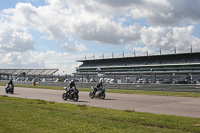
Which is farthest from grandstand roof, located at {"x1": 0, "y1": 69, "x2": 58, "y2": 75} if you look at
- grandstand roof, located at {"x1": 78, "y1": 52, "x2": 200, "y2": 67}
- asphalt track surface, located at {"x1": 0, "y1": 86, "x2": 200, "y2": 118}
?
grandstand roof, located at {"x1": 78, "y1": 52, "x2": 200, "y2": 67}

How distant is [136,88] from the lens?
31891 mm

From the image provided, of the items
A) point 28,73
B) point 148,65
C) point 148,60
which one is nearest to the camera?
point 28,73

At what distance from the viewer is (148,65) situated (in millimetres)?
91000

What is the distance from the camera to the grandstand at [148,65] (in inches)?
3172

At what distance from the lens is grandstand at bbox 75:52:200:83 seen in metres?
80.6

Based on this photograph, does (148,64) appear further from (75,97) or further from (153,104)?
(153,104)

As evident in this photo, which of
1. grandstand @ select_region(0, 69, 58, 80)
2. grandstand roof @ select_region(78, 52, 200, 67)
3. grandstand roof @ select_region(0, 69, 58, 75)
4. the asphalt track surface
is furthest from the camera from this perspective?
grandstand roof @ select_region(78, 52, 200, 67)

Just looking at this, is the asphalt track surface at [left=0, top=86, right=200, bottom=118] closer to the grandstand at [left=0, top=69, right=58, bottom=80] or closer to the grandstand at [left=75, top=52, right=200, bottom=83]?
the grandstand at [left=0, top=69, right=58, bottom=80]

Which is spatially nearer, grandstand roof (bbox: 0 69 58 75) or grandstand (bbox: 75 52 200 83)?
grandstand roof (bbox: 0 69 58 75)

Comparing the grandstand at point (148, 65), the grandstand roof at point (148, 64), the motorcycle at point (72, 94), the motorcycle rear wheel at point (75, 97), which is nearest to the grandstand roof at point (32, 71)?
the grandstand at point (148, 65)

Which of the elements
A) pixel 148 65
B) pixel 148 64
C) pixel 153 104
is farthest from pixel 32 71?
pixel 153 104

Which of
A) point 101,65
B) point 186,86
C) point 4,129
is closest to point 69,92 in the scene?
point 4,129

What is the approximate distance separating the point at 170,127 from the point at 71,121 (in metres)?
3.28

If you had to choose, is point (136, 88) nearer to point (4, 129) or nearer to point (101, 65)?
point (4, 129)
